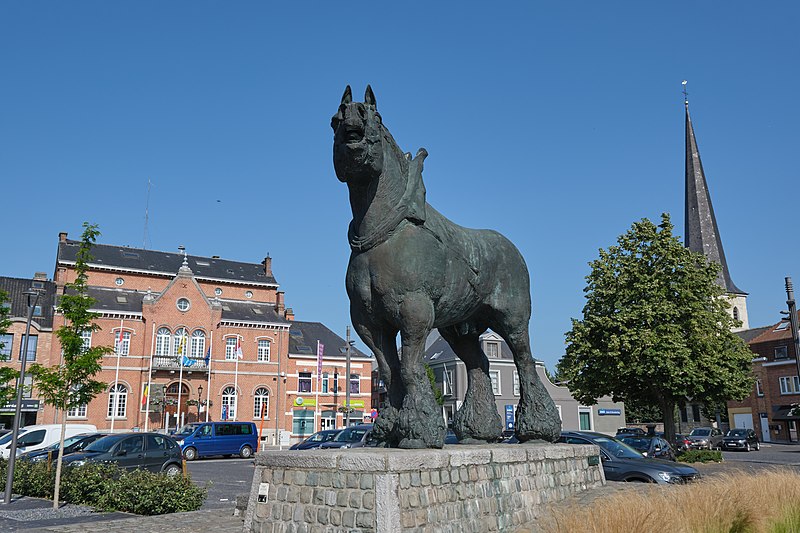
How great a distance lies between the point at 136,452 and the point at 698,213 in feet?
224

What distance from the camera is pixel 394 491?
559cm

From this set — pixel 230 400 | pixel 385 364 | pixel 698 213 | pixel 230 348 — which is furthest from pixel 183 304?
pixel 698 213

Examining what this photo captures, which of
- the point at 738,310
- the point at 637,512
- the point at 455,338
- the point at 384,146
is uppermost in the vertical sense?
the point at 738,310

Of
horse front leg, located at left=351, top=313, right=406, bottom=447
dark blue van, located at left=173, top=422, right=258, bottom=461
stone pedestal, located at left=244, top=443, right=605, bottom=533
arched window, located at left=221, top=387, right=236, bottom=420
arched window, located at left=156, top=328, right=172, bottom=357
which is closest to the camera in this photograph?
stone pedestal, located at left=244, top=443, right=605, bottom=533

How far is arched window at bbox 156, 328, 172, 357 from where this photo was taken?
4750 centimetres

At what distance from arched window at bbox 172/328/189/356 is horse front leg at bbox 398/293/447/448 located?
145 ft

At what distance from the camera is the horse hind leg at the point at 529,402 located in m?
8.45

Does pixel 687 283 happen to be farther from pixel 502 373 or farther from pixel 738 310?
pixel 738 310

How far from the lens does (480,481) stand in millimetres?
6586

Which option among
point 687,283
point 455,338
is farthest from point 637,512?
point 687,283

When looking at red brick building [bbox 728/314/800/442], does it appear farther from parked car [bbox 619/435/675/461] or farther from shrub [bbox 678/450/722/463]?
parked car [bbox 619/435/675/461]

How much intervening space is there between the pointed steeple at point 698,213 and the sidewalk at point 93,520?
69.7 m

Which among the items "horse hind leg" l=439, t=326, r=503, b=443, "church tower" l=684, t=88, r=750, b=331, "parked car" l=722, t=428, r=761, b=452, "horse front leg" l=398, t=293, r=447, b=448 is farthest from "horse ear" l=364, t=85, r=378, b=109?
"church tower" l=684, t=88, r=750, b=331

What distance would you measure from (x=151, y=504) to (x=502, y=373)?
41553mm
